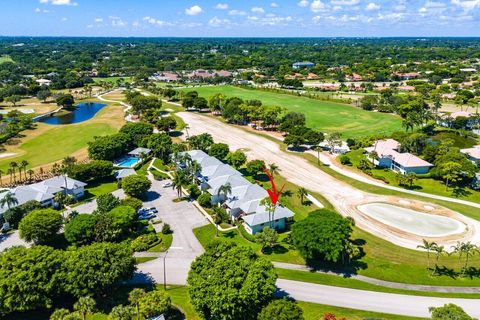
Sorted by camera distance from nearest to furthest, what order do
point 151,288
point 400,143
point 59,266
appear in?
1. point 59,266
2. point 151,288
3. point 400,143

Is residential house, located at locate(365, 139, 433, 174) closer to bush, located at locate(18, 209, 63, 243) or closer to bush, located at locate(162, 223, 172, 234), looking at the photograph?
bush, located at locate(162, 223, 172, 234)

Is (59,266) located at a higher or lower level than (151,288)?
higher

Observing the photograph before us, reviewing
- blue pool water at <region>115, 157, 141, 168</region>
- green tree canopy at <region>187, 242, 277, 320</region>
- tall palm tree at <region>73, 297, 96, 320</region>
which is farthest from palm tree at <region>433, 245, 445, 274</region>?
blue pool water at <region>115, 157, 141, 168</region>

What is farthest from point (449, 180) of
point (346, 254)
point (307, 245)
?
point (307, 245)

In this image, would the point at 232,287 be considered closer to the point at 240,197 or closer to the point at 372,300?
the point at 372,300

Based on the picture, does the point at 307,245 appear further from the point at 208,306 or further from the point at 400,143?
the point at 400,143

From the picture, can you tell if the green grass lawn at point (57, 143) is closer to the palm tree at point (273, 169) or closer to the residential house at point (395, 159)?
the palm tree at point (273, 169)

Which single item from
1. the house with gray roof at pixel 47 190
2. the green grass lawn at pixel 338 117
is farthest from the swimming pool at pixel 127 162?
the green grass lawn at pixel 338 117
